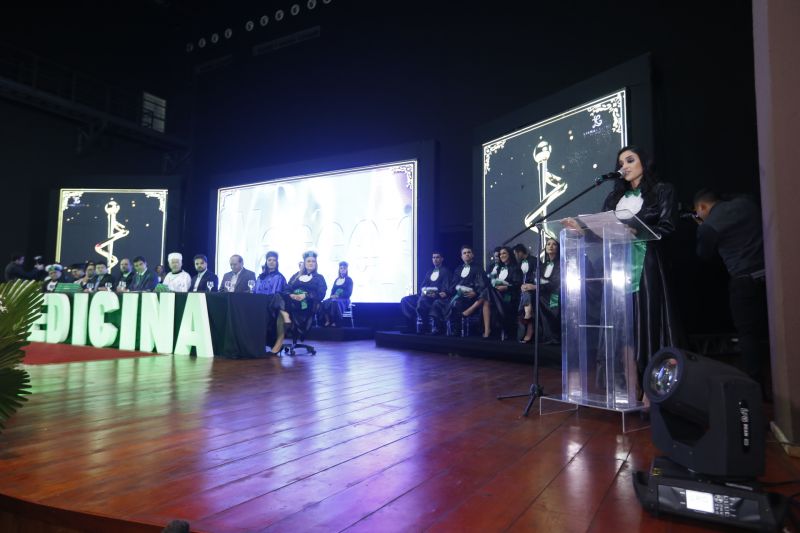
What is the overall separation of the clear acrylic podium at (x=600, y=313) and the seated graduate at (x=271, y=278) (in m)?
4.31

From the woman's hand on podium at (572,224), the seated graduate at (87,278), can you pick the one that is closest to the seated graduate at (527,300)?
the woman's hand on podium at (572,224)

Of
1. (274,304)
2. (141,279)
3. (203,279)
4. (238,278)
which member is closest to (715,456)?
(274,304)

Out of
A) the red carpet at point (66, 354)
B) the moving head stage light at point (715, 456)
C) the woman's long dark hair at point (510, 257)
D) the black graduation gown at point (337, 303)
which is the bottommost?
the red carpet at point (66, 354)

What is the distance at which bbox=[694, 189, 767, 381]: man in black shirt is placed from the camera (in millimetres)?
2650

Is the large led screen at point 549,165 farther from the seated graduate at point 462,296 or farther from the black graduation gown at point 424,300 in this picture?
the black graduation gown at point 424,300

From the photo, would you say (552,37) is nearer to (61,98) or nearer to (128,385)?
(128,385)

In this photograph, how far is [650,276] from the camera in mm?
2186

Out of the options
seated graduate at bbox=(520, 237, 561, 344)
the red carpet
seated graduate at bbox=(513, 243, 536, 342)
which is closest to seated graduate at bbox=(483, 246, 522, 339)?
seated graduate at bbox=(513, 243, 536, 342)

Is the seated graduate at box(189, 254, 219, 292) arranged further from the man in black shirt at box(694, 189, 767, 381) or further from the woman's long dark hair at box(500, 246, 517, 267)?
the man in black shirt at box(694, 189, 767, 381)

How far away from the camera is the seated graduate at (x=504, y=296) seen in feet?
17.9

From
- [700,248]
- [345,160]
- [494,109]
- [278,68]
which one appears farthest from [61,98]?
[700,248]

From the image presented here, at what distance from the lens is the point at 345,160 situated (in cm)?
797

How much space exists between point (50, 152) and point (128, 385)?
30.8ft

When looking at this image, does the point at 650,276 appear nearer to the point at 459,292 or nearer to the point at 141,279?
the point at 459,292
